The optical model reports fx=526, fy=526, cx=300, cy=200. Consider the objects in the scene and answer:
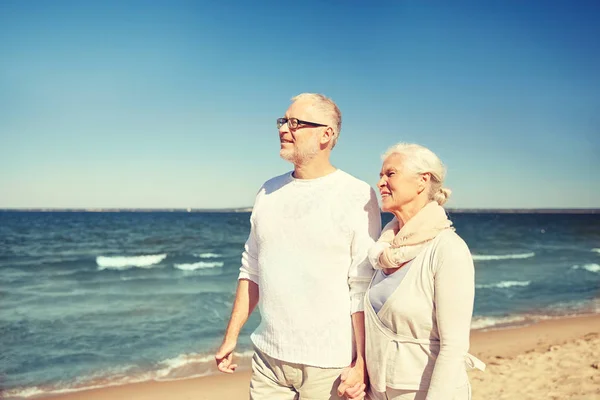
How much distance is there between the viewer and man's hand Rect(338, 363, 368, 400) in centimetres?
238

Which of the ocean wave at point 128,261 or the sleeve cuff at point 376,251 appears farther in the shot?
the ocean wave at point 128,261

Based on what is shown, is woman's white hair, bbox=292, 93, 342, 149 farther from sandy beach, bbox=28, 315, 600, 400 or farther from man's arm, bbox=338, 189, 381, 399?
sandy beach, bbox=28, 315, 600, 400

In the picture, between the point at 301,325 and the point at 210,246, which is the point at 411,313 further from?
the point at 210,246

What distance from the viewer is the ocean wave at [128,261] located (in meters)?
24.8

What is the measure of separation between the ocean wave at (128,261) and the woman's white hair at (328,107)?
2312 centimetres

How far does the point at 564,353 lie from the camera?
8031mm

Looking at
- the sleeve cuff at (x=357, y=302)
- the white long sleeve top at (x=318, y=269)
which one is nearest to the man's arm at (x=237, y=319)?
the white long sleeve top at (x=318, y=269)

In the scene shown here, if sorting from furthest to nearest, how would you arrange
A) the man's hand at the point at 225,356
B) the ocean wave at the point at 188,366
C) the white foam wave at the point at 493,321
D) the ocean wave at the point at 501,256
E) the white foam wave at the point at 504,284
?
the ocean wave at the point at 501,256
the white foam wave at the point at 504,284
the white foam wave at the point at 493,321
the ocean wave at the point at 188,366
the man's hand at the point at 225,356

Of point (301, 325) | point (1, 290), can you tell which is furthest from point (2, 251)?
point (301, 325)

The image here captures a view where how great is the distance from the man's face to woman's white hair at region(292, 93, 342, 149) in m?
0.03

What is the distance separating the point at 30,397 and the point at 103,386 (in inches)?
36.9

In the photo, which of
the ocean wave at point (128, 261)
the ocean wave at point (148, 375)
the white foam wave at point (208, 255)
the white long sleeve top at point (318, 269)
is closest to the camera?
the white long sleeve top at point (318, 269)

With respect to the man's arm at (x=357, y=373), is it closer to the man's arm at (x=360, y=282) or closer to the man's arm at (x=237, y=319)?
the man's arm at (x=360, y=282)

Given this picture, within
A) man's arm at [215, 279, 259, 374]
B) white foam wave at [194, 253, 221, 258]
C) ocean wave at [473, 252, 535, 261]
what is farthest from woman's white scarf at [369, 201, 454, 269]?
ocean wave at [473, 252, 535, 261]
